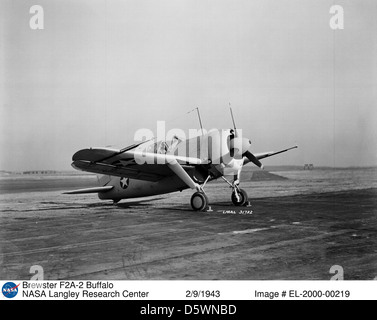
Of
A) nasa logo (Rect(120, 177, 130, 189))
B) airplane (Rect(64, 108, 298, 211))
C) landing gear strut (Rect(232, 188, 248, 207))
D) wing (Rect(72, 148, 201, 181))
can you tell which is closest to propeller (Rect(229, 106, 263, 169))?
airplane (Rect(64, 108, 298, 211))

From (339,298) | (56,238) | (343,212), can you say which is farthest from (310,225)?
Answer: (56,238)

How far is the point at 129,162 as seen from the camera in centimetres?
1357

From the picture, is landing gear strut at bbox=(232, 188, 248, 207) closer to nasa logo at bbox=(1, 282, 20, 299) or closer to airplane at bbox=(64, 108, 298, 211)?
airplane at bbox=(64, 108, 298, 211)

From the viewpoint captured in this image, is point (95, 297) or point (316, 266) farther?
point (316, 266)

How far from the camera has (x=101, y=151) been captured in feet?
38.6

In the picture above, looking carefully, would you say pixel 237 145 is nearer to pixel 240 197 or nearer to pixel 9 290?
pixel 240 197

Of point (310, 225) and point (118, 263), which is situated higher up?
point (118, 263)

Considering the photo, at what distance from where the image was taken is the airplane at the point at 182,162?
515 inches

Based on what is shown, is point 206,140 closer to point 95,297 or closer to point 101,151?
point 101,151

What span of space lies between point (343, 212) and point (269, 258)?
24.7 ft

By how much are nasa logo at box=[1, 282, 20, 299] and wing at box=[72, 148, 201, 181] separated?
257 inches

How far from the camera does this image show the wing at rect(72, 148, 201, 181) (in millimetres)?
11961

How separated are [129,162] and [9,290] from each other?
28.8 ft

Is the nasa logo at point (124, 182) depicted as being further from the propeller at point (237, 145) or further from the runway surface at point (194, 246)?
the propeller at point (237, 145)
